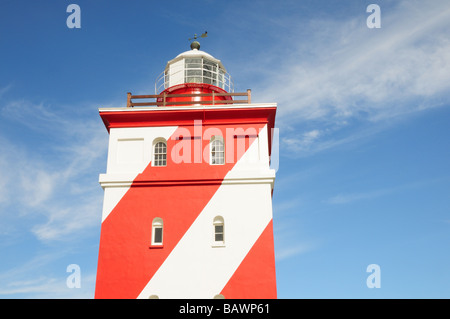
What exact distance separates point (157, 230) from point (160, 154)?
3.64 m

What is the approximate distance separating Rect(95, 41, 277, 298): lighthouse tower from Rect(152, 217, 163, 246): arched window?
45 mm

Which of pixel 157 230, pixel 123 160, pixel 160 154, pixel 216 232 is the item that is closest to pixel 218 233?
pixel 216 232

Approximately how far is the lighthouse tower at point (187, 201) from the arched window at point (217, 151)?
0.16 feet

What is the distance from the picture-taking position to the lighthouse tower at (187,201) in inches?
794

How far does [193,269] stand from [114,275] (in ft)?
11.2

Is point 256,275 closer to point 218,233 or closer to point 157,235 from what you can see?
point 218,233

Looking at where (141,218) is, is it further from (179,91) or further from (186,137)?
(179,91)

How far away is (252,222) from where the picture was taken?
21.0 meters

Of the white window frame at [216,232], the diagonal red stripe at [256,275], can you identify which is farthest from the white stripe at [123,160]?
the diagonal red stripe at [256,275]

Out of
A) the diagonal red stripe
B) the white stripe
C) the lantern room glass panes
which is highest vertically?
the lantern room glass panes

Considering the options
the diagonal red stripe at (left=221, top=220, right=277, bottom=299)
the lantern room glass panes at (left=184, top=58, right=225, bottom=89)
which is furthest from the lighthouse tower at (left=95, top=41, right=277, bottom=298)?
the lantern room glass panes at (left=184, top=58, right=225, bottom=89)

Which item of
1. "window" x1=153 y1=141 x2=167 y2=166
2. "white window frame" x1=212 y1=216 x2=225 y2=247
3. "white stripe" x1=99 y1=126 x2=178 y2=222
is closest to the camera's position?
"white window frame" x1=212 y1=216 x2=225 y2=247

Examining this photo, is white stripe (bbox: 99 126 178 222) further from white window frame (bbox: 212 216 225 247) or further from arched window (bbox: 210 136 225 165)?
white window frame (bbox: 212 216 225 247)

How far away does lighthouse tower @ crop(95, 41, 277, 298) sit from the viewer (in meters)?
20.2
